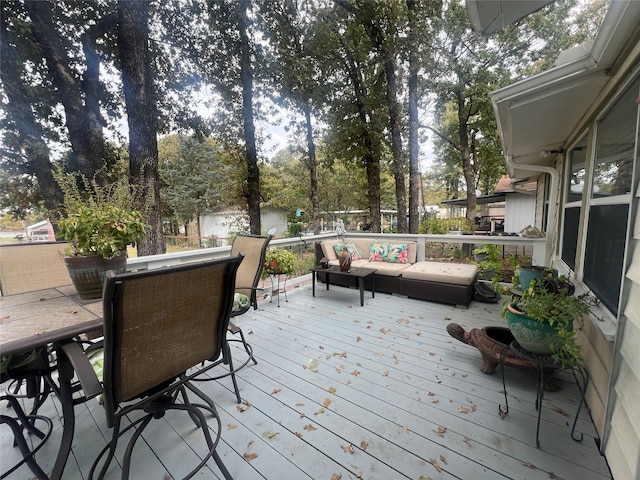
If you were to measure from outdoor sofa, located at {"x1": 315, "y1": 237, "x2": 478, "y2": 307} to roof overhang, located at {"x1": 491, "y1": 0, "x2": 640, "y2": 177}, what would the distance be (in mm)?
1893

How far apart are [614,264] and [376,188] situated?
26.6 feet

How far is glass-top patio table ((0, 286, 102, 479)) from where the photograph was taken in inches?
45.1

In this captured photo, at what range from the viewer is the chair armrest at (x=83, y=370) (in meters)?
1.09

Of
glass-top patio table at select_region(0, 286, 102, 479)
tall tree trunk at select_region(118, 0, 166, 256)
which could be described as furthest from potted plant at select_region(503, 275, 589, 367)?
tall tree trunk at select_region(118, 0, 166, 256)

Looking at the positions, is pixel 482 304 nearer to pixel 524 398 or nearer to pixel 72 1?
pixel 524 398

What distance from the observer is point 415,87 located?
7.36 meters

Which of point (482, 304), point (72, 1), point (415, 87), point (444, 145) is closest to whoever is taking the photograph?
point (482, 304)

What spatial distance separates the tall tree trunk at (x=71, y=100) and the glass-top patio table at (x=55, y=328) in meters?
3.65

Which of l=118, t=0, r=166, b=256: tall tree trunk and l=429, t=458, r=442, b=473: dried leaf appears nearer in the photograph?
l=429, t=458, r=442, b=473: dried leaf

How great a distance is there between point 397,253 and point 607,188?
2.94 m

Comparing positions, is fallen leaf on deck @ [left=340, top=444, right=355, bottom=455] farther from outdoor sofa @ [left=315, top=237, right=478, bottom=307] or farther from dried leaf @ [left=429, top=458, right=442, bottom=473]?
outdoor sofa @ [left=315, top=237, right=478, bottom=307]

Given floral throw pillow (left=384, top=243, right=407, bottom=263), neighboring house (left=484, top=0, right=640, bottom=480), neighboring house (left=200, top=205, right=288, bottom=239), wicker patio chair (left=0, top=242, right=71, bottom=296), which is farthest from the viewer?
neighboring house (left=200, top=205, right=288, bottom=239)

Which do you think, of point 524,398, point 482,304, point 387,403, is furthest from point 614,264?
point 482,304

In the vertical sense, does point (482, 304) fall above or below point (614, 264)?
below
